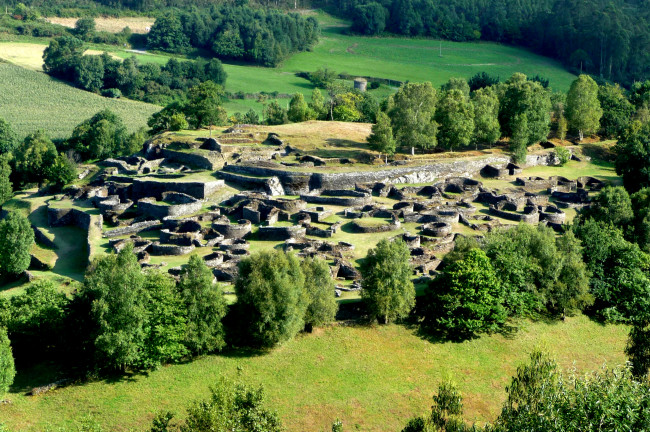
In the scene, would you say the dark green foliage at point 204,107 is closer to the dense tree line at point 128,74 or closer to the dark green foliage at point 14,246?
the dense tree line at point 128,74

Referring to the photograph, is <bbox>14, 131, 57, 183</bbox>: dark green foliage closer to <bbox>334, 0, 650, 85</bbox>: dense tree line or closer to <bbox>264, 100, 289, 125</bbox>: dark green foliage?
<bbox>264, 100, 289, 125</bbox>: dark green foliage

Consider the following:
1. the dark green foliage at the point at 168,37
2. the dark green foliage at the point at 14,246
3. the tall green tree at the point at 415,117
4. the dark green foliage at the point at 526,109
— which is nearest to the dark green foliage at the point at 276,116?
the tall green tree at the point at 415,117

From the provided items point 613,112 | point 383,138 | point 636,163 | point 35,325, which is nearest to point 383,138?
point 383,138

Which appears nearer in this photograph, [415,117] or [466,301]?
[466,301]

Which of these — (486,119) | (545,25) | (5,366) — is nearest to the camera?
(5,366)

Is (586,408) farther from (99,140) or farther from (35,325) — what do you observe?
(99,140)

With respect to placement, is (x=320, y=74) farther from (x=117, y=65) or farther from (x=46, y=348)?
(x=46, y=348)
